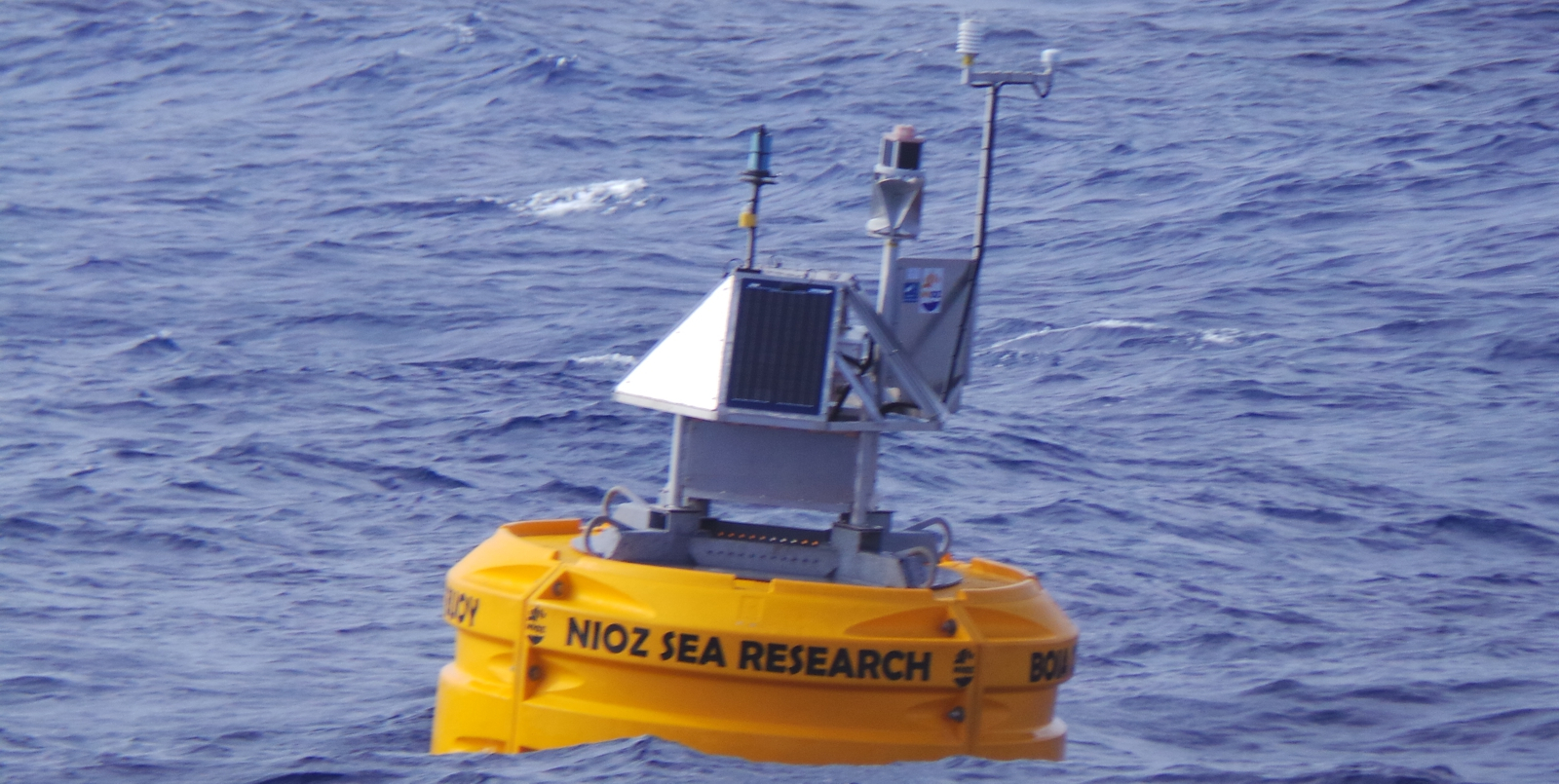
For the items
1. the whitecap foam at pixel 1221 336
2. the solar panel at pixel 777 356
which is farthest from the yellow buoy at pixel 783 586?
the whitecap foam at pixel 1221 336

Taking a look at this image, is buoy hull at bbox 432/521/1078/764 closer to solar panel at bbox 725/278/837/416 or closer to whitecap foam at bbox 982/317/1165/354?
solar panel at bbox 725/278/837/416

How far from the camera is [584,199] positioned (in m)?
19.6

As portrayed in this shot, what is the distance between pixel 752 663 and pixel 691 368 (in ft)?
3.12

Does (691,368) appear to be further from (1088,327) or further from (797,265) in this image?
(1088,327)

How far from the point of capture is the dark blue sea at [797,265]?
Answer: 7.07 m

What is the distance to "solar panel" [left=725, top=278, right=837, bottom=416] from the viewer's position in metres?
5.27

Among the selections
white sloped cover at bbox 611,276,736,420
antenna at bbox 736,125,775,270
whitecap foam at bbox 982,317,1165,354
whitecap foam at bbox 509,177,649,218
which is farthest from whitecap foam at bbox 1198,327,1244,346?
white sloped cover at bbox 611,276,736,420

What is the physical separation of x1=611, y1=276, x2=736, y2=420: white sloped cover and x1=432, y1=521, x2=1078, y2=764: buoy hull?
516 millimetres

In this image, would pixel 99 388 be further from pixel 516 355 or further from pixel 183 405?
pixel 516 355

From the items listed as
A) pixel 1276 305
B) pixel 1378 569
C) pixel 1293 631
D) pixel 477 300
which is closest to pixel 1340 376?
pixel 1276 305

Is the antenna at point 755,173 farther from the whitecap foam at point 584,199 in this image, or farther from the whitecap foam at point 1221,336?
the whitecap foam at point 584,199

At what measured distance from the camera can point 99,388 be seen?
41.1 feet

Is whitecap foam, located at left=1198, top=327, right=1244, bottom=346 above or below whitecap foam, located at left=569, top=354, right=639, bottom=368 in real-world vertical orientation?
above

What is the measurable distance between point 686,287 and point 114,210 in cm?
751
